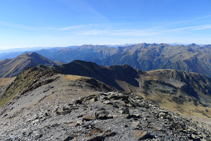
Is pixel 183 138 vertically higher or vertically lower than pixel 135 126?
lower

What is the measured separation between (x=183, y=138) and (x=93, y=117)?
31.3 feet

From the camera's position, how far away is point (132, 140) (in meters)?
10.1

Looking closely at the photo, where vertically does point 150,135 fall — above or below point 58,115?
above

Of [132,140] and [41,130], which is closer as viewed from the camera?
[132,140]

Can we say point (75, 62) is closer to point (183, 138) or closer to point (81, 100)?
point (81, 100)

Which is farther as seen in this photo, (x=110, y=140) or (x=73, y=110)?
(x=73, y=110)

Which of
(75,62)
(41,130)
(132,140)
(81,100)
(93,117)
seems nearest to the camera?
(132,140)

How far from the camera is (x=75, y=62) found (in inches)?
7160

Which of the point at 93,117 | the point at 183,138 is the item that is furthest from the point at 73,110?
the point at 183,138

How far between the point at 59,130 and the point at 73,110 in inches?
230

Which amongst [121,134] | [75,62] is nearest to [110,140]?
[121,134]

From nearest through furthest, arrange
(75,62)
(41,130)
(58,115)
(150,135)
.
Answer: (150,135)
(41,130)
(58,115)
(75,62)

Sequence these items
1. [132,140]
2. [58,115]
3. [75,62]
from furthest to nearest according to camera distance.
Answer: [75,62] < [58,115] < [132,140]

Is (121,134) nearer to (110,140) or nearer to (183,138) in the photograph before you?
(110,140)
